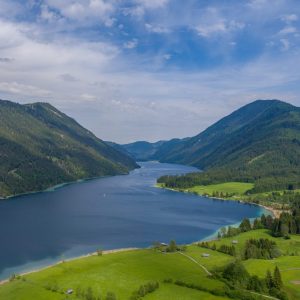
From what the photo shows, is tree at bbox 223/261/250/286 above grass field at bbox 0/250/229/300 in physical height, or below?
above

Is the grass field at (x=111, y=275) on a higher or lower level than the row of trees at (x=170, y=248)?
lower

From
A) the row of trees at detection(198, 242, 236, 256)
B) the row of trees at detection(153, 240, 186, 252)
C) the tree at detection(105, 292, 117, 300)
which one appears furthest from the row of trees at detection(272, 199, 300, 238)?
the tree at detection(105, 292, 117, 300)

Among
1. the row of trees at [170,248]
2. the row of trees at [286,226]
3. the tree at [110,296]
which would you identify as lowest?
the tree at [110,296]

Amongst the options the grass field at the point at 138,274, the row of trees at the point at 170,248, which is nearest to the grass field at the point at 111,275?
the grass field at the point at 138,274

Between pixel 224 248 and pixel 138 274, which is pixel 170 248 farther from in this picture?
pixel 138 274

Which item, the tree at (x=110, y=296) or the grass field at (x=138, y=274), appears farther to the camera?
the grass field at (x=138, y=274)

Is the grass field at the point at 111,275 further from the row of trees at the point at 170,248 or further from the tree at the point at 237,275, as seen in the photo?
the row of trees at the point at 170,248

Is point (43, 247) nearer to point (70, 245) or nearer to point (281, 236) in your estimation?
point (70, 245)

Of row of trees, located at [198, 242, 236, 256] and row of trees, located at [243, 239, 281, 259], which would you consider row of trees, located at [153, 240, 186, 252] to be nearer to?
row of trees, located at [198, 242, 236, 256]

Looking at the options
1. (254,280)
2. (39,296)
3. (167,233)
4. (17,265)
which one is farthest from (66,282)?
(167,233)

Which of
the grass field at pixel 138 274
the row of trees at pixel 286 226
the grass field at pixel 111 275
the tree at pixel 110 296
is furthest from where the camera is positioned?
the row of trees at pixel 286 226
